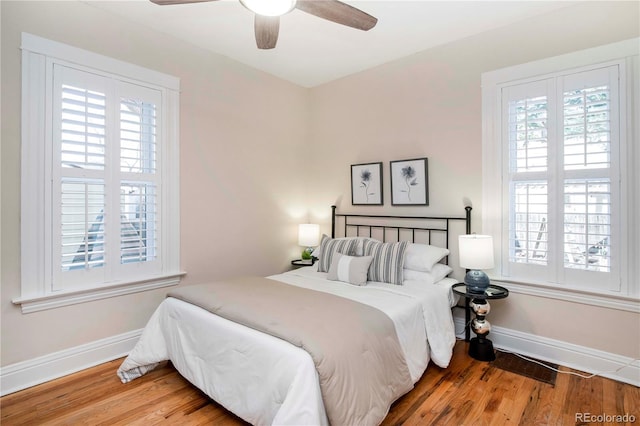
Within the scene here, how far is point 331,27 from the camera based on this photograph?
287cm

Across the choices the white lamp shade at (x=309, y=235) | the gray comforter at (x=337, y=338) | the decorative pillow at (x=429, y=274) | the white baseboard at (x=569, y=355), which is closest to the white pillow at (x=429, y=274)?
the decorative pillow at (x=429, y=274)

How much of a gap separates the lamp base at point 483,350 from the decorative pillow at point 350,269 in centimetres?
102

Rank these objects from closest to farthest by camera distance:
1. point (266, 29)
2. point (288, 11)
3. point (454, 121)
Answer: point (288, 11), point (266, 29), point (454, 121)

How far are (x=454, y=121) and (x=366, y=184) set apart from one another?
3.70ft

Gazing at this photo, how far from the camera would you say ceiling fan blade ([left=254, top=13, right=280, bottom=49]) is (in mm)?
1963

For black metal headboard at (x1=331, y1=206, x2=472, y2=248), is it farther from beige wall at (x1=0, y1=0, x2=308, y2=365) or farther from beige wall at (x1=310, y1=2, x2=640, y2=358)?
beige wall at (x1=0, y1=0, x2=308, y2=365)

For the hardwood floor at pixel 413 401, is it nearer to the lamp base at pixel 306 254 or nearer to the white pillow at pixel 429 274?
the white pillow at pixel 429 274

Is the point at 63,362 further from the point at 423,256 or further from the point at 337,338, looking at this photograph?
the point at 423,256

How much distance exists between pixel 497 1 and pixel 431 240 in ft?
6.74

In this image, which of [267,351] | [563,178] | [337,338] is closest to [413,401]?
[337,338]

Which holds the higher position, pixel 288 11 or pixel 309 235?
pixel 288 11

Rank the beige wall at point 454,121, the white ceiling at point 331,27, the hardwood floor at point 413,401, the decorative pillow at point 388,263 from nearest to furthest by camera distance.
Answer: the hardwood floor at point 413,401 < the beige wall at point 454,121 < the white ceiling at point 331,27 < the decorative pillow at point 388,263

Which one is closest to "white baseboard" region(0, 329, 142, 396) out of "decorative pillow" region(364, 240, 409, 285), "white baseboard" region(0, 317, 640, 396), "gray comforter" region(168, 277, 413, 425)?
"white baseboard" region(0, 317, 640, 396)

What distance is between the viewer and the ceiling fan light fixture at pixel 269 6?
169 centimetres
